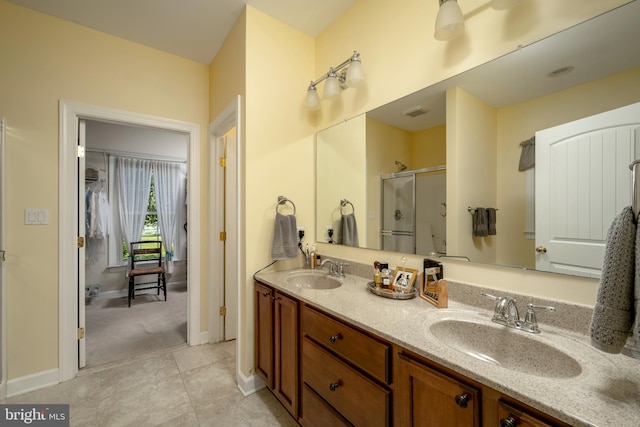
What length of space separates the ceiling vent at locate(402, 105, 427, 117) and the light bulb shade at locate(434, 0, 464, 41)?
36 centimetres

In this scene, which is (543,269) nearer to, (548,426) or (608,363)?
(608,363)

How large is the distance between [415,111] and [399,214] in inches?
24.1

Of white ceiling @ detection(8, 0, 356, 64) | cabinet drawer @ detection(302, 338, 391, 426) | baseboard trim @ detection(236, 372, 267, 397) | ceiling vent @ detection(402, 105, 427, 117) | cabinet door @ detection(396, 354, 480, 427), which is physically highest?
white ceiling @ detection(8, 0, 356, 64)

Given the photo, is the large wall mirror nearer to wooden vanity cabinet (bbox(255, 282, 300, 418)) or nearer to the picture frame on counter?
the picture frame on counter

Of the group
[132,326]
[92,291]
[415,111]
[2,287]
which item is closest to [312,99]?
[415,111]

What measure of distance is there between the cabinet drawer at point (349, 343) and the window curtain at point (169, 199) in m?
3.95

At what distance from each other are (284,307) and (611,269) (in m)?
1.35

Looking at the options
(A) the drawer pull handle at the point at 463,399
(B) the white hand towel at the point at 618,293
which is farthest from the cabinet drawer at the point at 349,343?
(B) the white hand towel at the point at 618,293

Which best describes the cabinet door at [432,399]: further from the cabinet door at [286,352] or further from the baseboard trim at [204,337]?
the baseboard trim at [204,337]

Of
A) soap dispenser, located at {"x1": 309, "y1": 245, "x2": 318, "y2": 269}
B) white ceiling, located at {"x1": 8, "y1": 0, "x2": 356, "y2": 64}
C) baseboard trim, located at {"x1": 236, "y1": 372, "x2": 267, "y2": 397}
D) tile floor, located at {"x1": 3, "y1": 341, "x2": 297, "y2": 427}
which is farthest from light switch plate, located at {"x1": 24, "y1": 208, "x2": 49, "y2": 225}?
soap dispenser, located at {"x1": 309, "y1": 245, "x2": 318, "y2": 269}

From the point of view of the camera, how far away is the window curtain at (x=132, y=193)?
407 cm

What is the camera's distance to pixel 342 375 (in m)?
1.15

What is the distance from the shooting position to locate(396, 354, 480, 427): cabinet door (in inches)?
29.0

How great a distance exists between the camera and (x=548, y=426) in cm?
60
